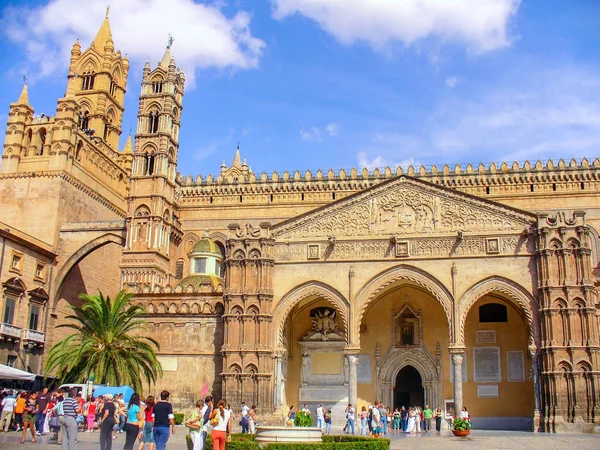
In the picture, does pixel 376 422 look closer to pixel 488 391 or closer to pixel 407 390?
pixel 488 391

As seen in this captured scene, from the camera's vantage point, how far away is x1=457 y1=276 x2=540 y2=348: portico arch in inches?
1179

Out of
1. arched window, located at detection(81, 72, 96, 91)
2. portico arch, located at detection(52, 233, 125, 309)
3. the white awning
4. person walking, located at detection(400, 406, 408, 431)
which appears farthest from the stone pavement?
arched window, located at detection(81, 72, 96, 91)

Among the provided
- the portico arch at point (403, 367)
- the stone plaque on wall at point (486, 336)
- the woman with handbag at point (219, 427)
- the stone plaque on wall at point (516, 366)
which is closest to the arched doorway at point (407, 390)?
the portico arch at point (403, 367)

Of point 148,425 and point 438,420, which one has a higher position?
point 148,425

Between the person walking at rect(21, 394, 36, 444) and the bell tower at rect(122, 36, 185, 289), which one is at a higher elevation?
the bell tower at rect(122, 36, 185, 289)

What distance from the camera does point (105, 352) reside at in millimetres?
29891

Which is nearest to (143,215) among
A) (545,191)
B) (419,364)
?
(419,364)

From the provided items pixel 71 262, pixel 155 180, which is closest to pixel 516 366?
pixel 155 180

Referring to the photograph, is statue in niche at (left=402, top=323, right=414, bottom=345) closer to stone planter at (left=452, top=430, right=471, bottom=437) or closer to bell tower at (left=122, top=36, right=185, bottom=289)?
stone planter at (left=452, top=430, right=471, bottom=437)

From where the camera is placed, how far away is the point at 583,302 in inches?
1144

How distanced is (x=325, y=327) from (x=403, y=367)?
4.42m

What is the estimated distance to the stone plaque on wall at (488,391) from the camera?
32719 millimetres

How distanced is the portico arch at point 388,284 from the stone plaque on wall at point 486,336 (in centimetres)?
305

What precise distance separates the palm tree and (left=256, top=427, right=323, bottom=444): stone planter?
13981mm
